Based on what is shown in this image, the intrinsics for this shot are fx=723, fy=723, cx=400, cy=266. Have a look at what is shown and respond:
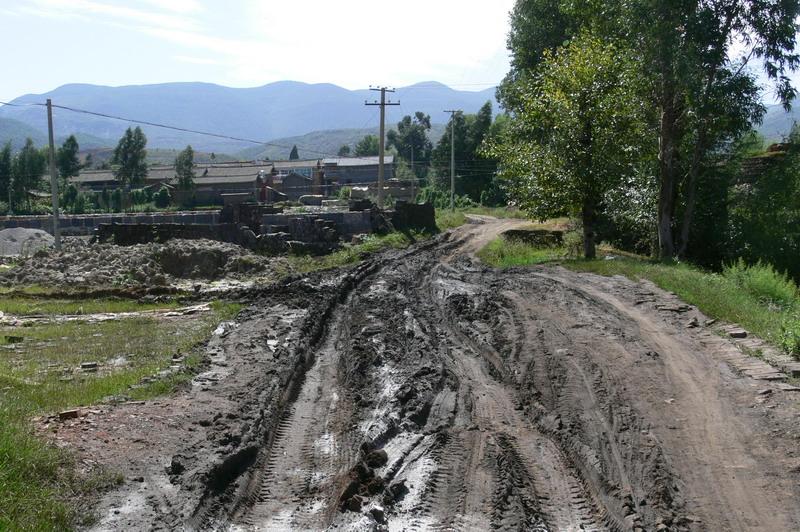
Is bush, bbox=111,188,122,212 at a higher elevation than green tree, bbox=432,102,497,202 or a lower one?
lower

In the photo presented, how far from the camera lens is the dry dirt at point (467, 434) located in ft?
22.9

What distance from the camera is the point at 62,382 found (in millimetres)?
11859

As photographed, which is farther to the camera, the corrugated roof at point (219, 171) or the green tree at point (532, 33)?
the corrugated roof at point (219, 171)

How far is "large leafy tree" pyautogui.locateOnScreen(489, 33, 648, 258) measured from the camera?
2428 cm

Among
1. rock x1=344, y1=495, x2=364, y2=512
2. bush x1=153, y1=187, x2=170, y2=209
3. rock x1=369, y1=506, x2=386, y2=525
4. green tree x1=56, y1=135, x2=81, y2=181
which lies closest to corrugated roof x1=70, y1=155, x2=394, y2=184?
bush x1=153, y1=187, x2=170, y2=209

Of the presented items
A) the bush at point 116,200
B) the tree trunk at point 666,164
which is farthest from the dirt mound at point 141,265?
the bush at point 116,200

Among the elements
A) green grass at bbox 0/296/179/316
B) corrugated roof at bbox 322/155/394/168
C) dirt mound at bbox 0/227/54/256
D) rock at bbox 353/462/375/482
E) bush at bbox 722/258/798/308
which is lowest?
green grass at bbox 0/296/179/316

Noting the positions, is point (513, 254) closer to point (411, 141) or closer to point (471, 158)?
point (471, 158)

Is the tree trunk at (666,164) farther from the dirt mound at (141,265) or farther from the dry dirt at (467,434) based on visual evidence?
the dirt mound at (141,265)

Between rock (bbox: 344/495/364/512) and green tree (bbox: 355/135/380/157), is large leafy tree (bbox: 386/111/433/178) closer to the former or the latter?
green tree (bbox: 355/135/380/157)

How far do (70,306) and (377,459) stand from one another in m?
16.5

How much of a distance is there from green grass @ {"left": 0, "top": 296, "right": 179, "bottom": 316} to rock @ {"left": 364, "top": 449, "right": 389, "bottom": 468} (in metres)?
14.5

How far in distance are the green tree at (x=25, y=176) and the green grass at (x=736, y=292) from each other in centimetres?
6600

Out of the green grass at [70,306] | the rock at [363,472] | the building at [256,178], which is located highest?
the building at [256,178]
